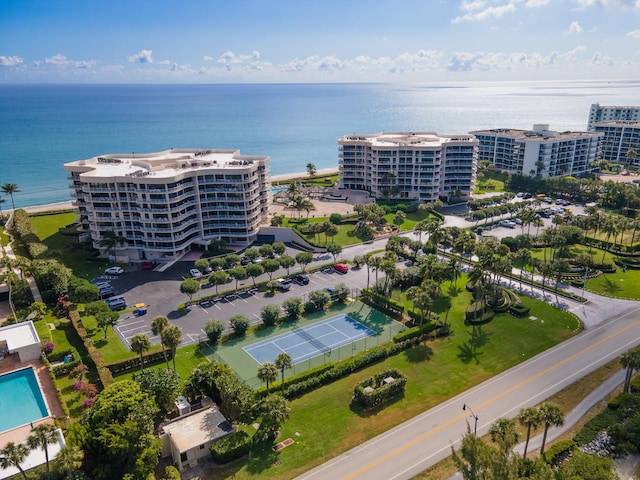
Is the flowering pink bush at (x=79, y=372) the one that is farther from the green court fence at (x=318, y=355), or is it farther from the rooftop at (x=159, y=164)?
the rooftop at (x=159, y=164)

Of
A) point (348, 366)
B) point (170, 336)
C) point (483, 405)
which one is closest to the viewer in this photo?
point (483, 405)

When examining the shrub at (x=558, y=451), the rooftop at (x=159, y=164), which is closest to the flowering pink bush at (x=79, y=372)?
the rooftop at (x=159, y=164)

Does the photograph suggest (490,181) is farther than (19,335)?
Yes

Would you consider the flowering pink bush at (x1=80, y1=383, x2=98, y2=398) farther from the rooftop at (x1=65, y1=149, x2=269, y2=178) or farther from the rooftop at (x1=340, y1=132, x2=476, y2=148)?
the rooftop at (x1=340, y1=132, x2=476, y2=148)

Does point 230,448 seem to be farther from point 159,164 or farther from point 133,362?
point 159,164

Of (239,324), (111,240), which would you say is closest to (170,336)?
(239,324)

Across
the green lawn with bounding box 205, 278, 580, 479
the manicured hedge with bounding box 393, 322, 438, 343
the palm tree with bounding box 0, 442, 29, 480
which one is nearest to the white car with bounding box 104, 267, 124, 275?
the green lawn with bounding box 205, 278, 580, 479

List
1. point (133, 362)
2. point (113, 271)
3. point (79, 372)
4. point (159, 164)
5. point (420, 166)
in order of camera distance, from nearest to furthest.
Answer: point (79, 372) < point (133, 362) < point (113, 271) < point (159, 164) < point (420, 166)
